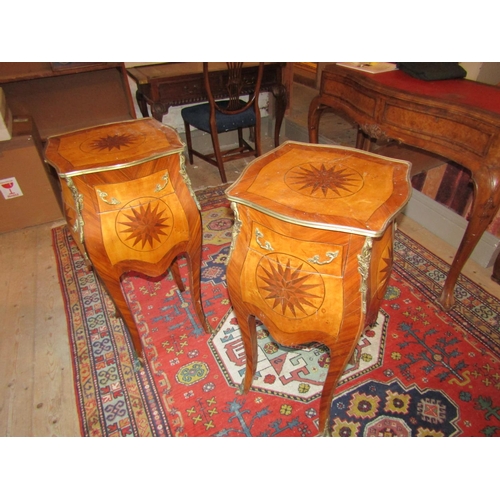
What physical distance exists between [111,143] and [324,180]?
96 centimetres

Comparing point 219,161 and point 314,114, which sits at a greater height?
point 314,114

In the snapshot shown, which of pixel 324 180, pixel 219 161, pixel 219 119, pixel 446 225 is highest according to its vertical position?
pixel 324 180

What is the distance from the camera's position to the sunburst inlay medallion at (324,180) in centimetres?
116

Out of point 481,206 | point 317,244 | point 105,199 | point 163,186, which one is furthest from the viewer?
point 481,206

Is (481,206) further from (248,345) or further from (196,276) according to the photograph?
(196,276)

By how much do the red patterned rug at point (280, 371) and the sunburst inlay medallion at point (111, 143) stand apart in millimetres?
1030

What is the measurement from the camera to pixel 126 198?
1403mm

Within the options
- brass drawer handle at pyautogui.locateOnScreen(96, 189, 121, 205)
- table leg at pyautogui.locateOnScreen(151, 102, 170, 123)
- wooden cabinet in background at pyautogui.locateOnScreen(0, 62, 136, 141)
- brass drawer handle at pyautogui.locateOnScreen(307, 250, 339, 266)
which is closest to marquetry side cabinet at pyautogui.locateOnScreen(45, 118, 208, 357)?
brass drawer handle at pyautogui.locateOnScreen(96, 189, 121, 205)

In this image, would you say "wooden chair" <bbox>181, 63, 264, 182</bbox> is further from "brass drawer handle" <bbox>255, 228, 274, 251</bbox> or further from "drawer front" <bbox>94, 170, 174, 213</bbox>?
"brass drawer handle" <bbox>255, 228, 274, 251</bbox>

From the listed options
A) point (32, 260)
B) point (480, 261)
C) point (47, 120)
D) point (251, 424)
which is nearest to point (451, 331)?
point (480, 261)

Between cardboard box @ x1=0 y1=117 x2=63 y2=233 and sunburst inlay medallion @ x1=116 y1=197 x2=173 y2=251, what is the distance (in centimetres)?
176

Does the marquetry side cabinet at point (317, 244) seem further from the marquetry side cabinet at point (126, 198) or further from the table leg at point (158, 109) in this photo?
the table leg at point (158, 109)

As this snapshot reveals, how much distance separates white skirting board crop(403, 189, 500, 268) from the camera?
2.24m

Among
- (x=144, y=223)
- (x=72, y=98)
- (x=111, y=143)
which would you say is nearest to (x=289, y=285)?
(x=144, y=223)
